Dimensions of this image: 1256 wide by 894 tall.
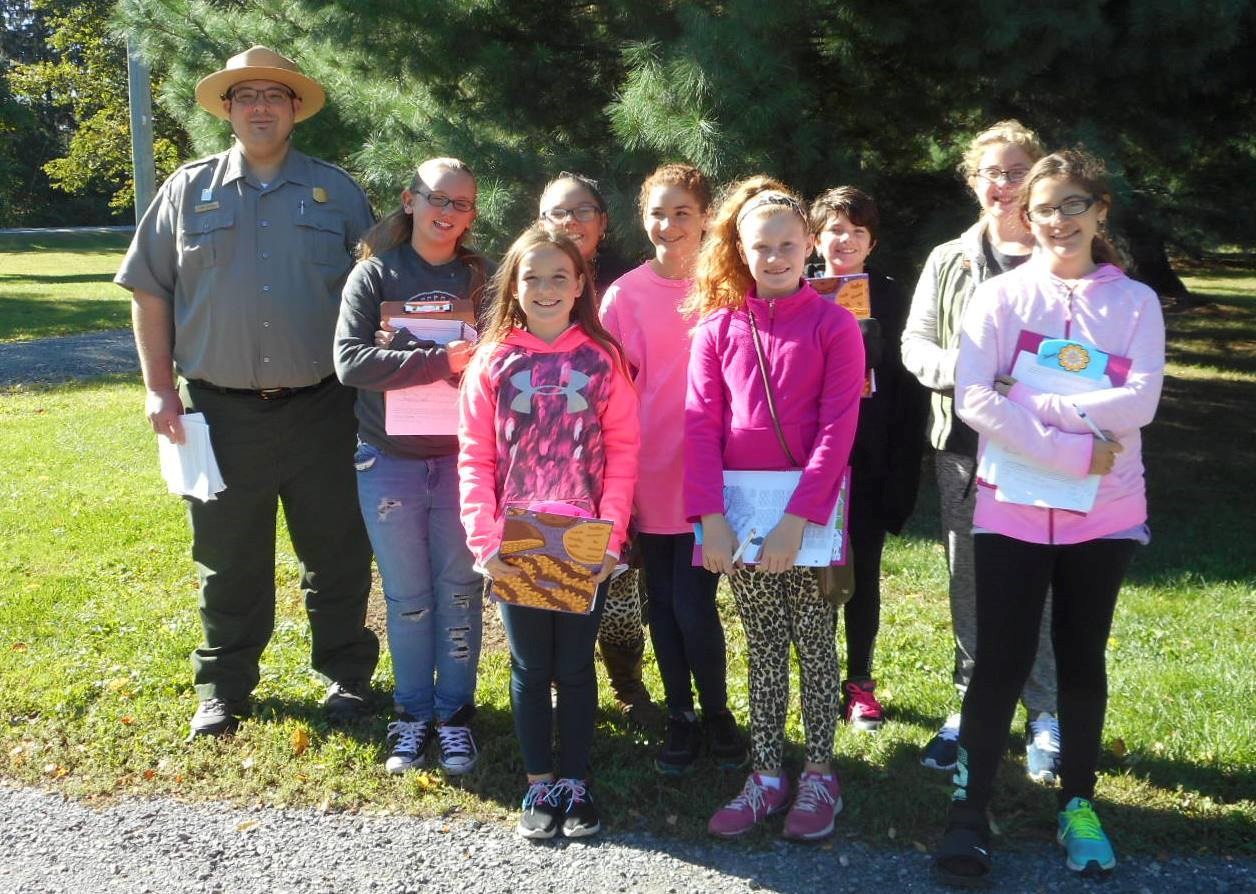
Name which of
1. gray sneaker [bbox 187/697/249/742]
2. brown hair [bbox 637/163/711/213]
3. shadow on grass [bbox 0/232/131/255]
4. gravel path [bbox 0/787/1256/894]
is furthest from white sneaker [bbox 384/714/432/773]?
shadow on grass [bbox 0/232/131/255]

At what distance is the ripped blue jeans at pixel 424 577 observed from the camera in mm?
3863

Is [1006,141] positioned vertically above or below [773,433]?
above

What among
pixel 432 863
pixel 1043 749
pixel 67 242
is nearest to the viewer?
pixel 432 863

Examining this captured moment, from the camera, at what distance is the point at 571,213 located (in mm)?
3785

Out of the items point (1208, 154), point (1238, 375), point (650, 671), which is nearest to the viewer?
point (650, 671)

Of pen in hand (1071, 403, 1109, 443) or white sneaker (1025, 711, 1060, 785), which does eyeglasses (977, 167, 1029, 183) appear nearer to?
pen in hand (1071, 403, 1109, 443)

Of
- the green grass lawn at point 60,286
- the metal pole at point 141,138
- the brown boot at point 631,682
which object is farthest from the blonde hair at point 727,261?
the green grass lawn at point 60,286

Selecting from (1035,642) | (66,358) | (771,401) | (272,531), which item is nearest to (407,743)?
(272,531)

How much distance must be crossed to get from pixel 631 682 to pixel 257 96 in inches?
98.2

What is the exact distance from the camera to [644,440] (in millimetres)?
3693

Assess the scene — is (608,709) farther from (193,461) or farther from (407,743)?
(193,461)

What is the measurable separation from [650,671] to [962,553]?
1493mm

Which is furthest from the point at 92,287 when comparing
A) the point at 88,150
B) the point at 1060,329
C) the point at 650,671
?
the point at 1060,329

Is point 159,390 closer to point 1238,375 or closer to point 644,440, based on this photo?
point 644,440
